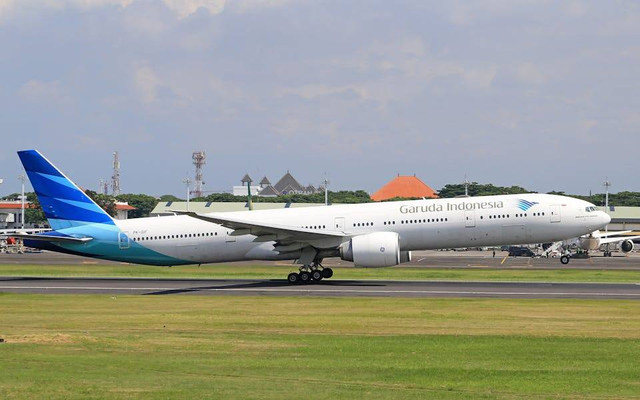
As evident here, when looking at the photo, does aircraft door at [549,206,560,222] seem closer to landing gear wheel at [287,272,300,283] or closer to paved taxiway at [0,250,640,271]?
landing gear wheel at [287,272,300,283]

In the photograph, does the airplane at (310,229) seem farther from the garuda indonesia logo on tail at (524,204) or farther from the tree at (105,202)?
the tree at (105,202)

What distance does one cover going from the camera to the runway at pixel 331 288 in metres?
39.6

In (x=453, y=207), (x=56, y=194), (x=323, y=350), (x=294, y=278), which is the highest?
(x=56, y=194)

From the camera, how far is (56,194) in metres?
49.5

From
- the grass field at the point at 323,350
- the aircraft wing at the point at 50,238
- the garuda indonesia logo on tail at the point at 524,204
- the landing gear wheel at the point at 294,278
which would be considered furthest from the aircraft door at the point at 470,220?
the aircraft wing at the point at 50,238

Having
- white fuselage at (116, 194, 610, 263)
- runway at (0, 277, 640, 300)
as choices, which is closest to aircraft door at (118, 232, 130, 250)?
white fuselage at (116, 194, 610, 263)

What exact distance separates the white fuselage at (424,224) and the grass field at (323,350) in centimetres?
→ 1139

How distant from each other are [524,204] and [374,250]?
881 cm

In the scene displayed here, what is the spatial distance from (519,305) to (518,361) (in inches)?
562

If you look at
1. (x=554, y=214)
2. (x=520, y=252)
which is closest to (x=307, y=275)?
(x=554, y=214)

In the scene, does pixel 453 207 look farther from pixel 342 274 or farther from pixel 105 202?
pixel 105 202

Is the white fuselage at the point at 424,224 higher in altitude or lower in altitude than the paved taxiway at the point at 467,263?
higher

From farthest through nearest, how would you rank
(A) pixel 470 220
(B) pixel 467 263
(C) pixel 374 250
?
(B) pixel 467 263, (A) pixel 470 220, (C) pixel 374 250

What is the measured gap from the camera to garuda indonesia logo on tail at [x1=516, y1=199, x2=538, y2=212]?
46750mm
